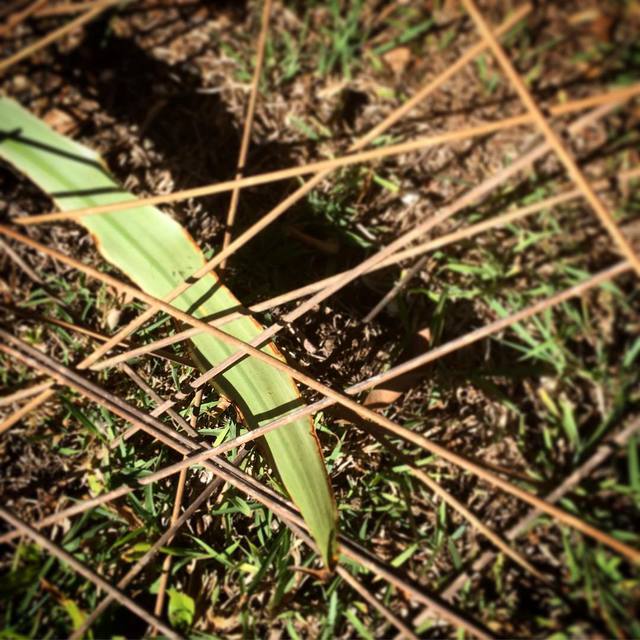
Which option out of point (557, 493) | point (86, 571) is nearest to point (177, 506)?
point (86, 571)

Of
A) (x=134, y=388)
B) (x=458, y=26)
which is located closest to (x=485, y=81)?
(x=458, y=26)

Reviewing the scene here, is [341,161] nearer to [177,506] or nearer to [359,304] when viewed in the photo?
[359,304]

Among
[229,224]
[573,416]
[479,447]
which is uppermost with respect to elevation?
[229,224]

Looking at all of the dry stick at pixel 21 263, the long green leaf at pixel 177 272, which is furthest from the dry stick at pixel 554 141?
the dry stick at pixel 21 263

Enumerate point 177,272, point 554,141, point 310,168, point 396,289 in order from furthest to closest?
point 396,289
point 177,272
point 310,168
point 554,141

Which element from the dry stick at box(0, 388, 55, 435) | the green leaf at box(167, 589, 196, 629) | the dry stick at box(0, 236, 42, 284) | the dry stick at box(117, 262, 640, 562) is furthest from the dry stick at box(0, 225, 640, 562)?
the green leaf at box(167, 589, 196, 629)

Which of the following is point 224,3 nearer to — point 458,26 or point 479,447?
point 458,26

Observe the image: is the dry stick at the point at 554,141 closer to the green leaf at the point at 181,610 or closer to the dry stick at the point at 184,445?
the dry stick at the point at 184,445
